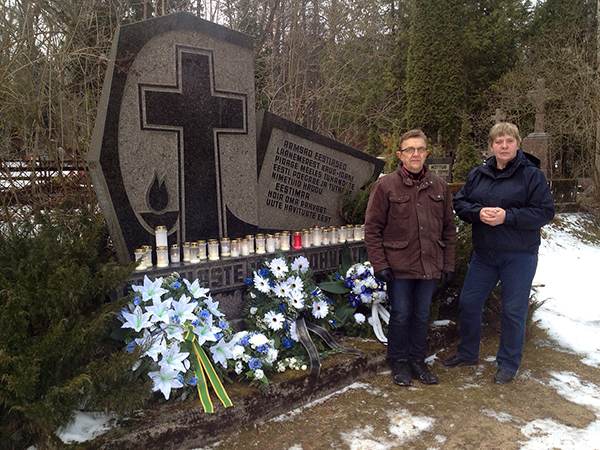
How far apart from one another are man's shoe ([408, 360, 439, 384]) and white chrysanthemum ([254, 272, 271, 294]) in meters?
1.09

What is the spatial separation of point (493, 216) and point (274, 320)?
1544 mm

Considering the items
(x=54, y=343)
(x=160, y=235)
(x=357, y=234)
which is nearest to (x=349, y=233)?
(x=357, y=234)

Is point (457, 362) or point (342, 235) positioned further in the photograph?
point (342, 235)

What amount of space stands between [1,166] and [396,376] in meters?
4.09

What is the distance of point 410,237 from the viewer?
9.59 feet

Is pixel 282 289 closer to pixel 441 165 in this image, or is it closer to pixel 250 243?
pixel 250 243

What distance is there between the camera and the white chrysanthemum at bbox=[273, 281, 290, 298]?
125 inches

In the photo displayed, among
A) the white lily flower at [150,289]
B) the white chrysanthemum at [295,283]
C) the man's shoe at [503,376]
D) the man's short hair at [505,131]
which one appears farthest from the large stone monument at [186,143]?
the man's shoe at [503,376]

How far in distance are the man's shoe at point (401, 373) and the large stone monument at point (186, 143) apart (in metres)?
1.52

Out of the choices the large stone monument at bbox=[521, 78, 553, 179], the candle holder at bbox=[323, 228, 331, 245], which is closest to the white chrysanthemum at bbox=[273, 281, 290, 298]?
the candle holder at bbox=[323, 228, 331, 245]

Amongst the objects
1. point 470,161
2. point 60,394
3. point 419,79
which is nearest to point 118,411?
point 60,394

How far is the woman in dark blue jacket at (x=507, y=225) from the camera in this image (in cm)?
288

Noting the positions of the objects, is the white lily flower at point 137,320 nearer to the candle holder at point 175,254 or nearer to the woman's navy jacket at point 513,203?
the candle holder at point 175,254

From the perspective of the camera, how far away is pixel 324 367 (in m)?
2.91
